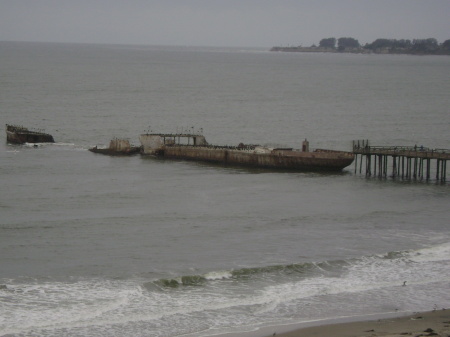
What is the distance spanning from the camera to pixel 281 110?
121 meters

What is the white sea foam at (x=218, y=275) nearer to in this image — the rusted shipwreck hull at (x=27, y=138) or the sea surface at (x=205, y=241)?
the sea surface at (x=205, y=241)

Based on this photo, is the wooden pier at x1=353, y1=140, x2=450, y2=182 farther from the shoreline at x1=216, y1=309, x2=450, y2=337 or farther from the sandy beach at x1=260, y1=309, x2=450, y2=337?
the sandy beach at x1=260, y1=309, x2=450, y2=337

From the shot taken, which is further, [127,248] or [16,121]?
[16,121]

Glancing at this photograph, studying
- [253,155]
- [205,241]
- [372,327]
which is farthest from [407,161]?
[372,327]

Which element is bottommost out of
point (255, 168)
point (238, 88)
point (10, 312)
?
point (10, 312)

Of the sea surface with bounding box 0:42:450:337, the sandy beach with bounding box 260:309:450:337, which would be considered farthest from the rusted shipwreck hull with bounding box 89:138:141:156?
the sandy beach with bounding box 260:309:450:337

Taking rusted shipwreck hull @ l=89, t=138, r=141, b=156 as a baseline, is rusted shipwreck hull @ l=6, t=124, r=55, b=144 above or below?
above

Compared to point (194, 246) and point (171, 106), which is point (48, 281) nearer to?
point (194, 246)

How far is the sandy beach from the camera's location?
26.7m

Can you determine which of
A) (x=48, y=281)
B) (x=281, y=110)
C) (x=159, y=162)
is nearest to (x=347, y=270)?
(x=48, y=281)

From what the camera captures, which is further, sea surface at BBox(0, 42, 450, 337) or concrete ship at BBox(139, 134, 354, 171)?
concrete ship at BBox(139, 134, 354, 171)

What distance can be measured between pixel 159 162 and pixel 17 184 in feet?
54.9

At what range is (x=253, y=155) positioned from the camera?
6875 centimetres

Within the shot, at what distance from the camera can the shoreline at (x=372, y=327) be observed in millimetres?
26969
